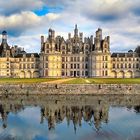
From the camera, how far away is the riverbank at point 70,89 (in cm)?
5794

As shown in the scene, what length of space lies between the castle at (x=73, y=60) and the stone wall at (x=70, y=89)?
46110 millimetres

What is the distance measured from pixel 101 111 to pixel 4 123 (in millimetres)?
11090

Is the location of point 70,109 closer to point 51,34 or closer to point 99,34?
point 51,34

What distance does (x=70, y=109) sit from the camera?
4062 centimetres

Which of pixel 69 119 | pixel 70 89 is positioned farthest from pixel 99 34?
pixel 69 119

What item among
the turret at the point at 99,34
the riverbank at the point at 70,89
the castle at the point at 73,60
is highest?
the turret at the point at 99,34

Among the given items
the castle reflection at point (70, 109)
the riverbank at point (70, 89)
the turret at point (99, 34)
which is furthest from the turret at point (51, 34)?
the castle reflection at point (70, 109)

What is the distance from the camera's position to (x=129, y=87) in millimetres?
58562

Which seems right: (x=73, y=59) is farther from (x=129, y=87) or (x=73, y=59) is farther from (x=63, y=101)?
(x=63, y=101)

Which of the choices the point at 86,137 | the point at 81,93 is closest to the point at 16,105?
the point at 81,93

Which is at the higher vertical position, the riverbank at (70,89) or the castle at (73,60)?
the castle at (73,60)

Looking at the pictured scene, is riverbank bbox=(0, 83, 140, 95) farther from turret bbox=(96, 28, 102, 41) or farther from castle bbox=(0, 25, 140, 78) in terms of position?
turret bbox=(96, 28, 102, 41)

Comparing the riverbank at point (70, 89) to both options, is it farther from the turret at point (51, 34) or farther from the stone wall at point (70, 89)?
the turret at point (51, 34)

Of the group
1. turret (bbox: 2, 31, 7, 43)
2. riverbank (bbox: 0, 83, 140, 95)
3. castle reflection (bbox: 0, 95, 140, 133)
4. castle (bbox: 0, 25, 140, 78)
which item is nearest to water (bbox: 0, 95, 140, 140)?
castle reflection (bbox: 0, 95, 140, 133)
